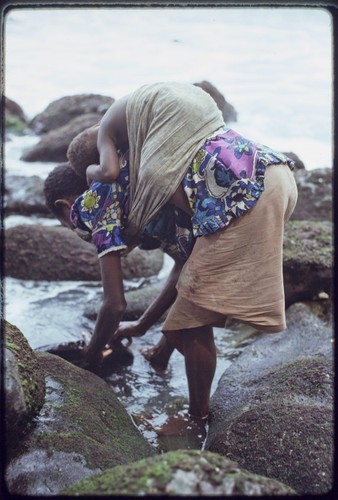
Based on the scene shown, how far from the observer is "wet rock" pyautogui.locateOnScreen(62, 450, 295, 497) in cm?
163

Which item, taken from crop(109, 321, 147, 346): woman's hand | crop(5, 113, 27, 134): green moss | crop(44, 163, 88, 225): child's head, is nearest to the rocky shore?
crop(109, 321, 147, 346): woman's hand

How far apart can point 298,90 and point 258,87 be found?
3.24ft

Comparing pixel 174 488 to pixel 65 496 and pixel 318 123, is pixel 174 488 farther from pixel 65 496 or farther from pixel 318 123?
pixel 318 123

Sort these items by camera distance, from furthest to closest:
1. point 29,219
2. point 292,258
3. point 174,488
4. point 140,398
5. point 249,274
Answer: point 29,219, point 292,258, point 140,398, point 249,274, point 174,488

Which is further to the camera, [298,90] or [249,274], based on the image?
[298,90]

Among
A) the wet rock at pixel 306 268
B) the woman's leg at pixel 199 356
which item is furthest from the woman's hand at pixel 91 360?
the wet rock at pixel 306 268

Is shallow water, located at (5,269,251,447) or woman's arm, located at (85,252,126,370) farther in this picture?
shallow water, located at (5,269,251,447)

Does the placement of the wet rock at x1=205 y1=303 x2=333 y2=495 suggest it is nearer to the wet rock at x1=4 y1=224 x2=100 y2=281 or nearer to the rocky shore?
the rocky shore

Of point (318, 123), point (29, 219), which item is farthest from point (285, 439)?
point (318, 123)

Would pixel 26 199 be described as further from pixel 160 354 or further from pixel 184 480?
pixel 184 480

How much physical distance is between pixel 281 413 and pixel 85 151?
168 centimetres

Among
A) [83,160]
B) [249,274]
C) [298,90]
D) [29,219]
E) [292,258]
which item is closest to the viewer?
[249,274]

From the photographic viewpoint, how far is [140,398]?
3748 millimetres

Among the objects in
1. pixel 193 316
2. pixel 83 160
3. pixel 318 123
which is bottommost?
pixel 318 123
